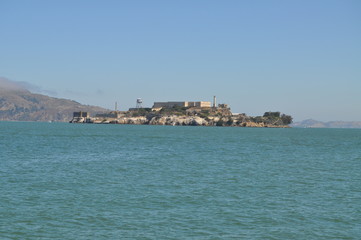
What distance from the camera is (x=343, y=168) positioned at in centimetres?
4531

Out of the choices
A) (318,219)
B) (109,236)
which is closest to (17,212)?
(109,236)

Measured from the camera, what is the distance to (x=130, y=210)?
74.7 feet

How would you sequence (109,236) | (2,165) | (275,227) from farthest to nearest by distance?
1. (2,165)
2. (275,227)
3. (109,236)

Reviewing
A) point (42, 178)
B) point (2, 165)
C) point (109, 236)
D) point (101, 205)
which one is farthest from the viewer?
point (2, 165)

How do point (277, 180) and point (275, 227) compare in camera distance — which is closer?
point (275, 227)

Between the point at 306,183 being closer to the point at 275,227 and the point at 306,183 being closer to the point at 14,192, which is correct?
the point at 275,227

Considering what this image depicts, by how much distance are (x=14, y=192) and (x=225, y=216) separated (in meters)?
13.6

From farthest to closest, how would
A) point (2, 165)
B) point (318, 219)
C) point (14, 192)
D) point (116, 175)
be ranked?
point (2, 165) → point (116, 175) → point (14, 192) → point (318, 219)

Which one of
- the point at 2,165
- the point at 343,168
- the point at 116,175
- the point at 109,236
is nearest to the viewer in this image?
the point at 109,236

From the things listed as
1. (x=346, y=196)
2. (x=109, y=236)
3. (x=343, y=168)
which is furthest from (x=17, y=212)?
(x=343, y=168)

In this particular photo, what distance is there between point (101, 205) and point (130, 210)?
79.3 inches

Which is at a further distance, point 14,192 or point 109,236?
point 14,192

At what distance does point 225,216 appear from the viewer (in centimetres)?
2192

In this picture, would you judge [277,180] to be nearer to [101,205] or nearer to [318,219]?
[318,219]
